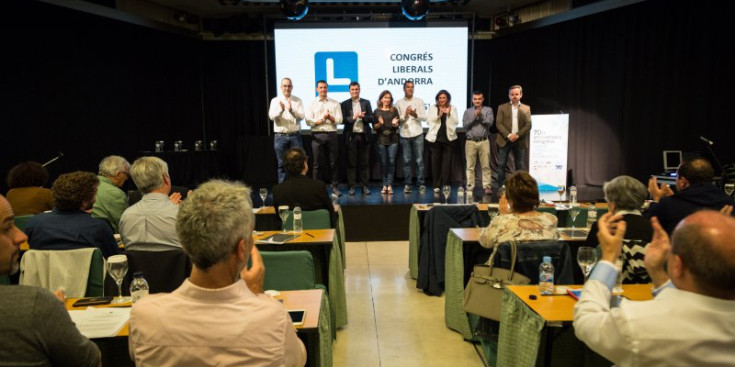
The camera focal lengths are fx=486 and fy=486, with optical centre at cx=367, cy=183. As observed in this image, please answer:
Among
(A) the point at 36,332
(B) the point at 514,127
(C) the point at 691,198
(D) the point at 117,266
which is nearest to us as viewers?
(A) the point at 36,332

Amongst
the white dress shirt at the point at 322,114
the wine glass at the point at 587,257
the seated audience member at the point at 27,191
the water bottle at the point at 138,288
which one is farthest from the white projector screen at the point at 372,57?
the water bottle at the point at 138,288

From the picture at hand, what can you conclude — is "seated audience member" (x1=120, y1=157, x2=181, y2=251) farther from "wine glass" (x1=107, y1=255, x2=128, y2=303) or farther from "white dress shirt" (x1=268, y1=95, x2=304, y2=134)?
"white dress shirt" (x1=268, y1=95, x2=304, y2=134)

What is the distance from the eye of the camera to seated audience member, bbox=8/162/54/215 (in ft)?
12.9

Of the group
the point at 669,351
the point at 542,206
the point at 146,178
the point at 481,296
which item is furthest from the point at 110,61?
the point at 669,351

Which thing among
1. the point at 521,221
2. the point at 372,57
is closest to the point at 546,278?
the point at 521,221

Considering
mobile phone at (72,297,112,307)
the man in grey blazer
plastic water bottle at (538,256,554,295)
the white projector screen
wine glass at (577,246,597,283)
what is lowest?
mobile phone at (72,297,112,307)

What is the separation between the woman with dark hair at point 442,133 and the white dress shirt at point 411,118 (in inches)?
5.3

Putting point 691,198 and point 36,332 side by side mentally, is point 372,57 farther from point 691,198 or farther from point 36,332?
point 36,332

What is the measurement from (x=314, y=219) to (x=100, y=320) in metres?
1.92

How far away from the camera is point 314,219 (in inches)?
147

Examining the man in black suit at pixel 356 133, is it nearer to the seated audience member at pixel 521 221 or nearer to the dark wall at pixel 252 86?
the dark wall at pixel 252 86

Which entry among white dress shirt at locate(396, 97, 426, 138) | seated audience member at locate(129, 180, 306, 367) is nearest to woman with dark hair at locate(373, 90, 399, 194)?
white dress shirt at locate(396, 97, 426, 138)

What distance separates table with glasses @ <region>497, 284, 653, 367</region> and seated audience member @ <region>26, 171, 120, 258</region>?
2.15 metres

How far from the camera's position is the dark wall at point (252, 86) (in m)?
6.85
